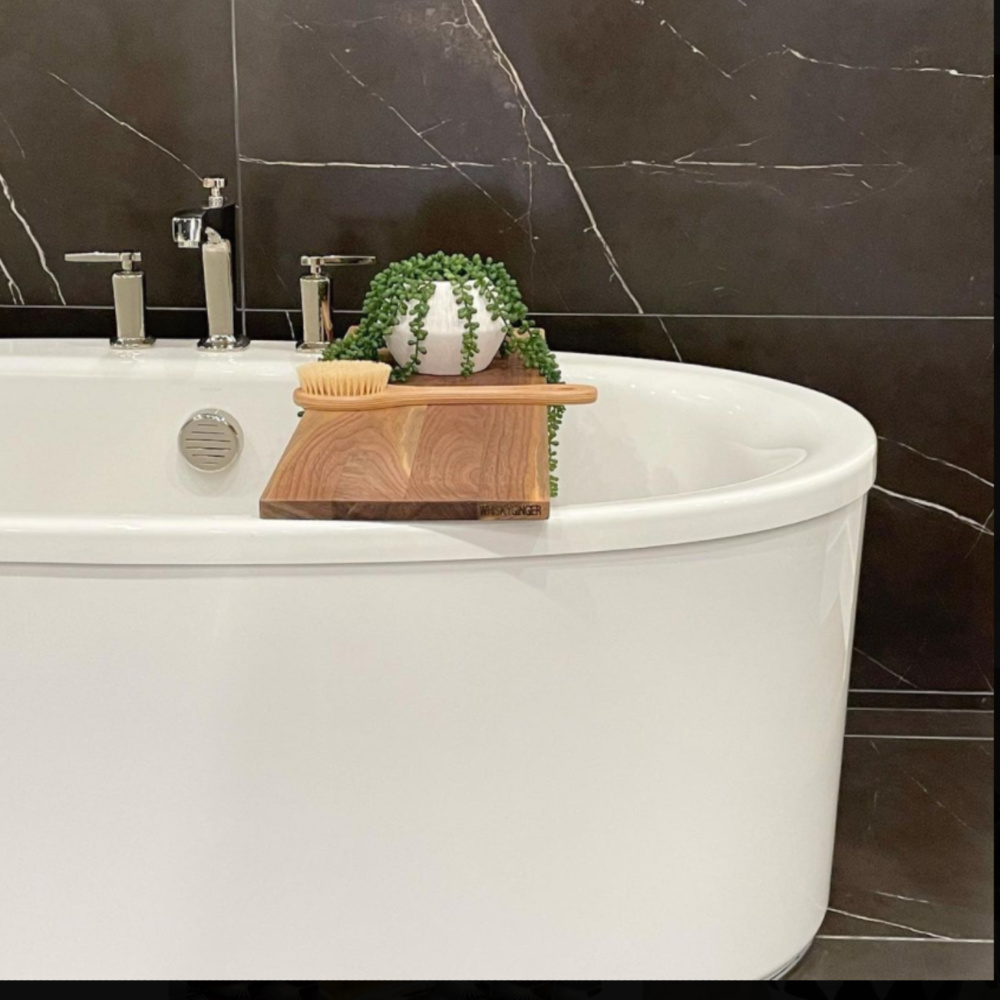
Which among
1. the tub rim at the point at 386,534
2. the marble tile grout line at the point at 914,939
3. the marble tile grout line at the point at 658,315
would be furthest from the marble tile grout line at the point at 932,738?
the tub rim at the point at 386,534

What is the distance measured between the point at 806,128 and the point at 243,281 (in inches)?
37.7

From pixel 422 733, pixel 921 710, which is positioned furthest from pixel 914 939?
pixel 422 733

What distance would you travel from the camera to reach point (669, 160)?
2.14 m

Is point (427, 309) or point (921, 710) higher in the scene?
point (427, 309)

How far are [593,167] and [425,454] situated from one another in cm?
90

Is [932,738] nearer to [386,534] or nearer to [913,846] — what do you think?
[913,846]

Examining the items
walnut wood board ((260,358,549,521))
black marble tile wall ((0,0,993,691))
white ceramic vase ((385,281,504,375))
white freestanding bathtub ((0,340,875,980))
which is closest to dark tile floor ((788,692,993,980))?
white freestanding bathtub ((0,340,875,980))

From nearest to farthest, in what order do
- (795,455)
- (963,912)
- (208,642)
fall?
(208,642) → (795,455) → (963,912)

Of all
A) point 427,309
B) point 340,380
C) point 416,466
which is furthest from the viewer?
point 427,309

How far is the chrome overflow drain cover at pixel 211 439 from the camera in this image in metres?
2.11

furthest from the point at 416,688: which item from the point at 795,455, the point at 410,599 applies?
the point at 795,455

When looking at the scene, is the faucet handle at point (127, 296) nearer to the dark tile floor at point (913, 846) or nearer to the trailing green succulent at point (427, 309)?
the trailing green succulent at point (427, 309)

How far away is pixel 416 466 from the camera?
1384 millimetres
